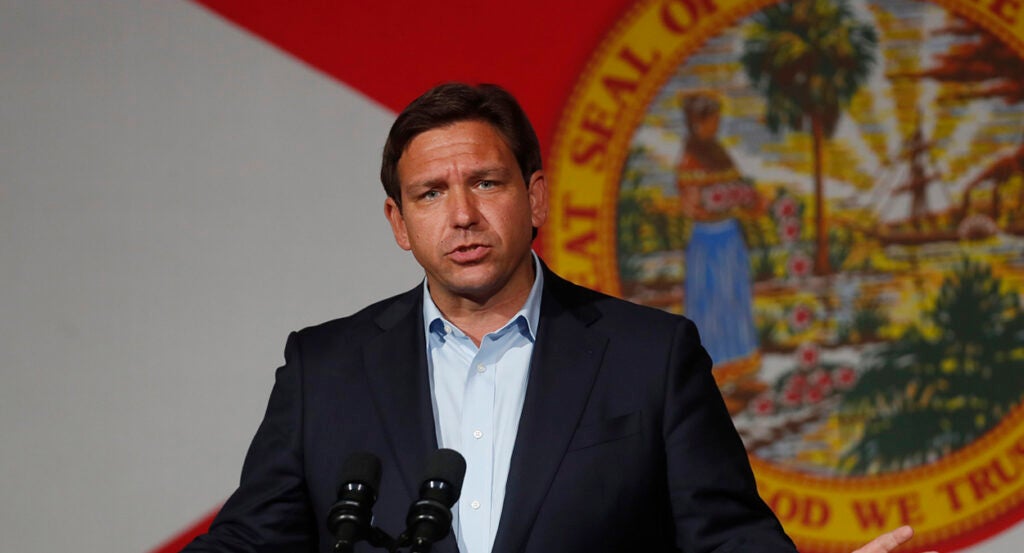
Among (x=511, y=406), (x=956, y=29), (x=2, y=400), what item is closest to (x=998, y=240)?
(x=956, y=29)

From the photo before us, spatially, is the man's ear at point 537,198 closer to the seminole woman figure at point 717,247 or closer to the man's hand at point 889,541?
the man's hand at point 889,541

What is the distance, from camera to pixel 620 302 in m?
1.99

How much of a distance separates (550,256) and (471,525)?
150 centimetres

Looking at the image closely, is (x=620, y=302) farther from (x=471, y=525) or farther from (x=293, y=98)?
(x=293, y=98)

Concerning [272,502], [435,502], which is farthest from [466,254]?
[435,502]

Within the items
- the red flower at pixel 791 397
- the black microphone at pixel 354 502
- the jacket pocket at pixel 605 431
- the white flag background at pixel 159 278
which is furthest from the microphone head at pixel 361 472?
the red flower at pixel 791 397

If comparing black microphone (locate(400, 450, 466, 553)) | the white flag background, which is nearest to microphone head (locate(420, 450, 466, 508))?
black microphone (locate(400, 450, 466, 553))

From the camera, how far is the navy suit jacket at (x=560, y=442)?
1.77 metres

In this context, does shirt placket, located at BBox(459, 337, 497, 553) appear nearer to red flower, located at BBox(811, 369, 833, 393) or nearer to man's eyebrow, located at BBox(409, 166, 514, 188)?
man's eyebrow, located at BBox(409, 166, 514, 188)

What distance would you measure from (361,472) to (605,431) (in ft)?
1.60

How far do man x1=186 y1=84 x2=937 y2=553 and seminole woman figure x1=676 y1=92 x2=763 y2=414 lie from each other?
4.08ft

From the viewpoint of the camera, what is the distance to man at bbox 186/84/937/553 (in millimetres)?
1776

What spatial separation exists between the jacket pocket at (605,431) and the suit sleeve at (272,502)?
39 centimetres

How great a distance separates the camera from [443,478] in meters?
1.39
